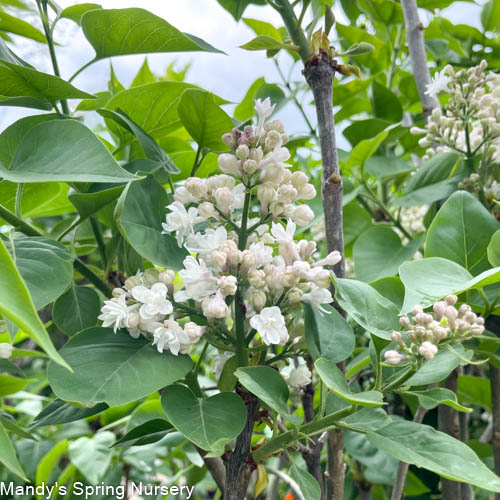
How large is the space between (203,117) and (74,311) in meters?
0.20

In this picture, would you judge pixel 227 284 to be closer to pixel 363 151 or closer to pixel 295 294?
pixel 295 294

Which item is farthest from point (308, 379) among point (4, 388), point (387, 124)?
point (387, 124)

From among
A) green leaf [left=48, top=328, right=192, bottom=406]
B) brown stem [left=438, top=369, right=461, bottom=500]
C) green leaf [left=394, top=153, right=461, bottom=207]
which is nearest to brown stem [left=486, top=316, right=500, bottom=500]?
brown stem [left=438, top=369, right=461, bottom=500]

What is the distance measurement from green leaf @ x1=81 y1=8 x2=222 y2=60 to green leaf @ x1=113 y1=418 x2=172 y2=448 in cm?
31

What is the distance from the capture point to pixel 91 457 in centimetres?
72

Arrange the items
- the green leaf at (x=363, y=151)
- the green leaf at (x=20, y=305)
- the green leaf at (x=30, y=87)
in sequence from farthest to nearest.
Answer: the green leaf at (x=363, y=151) < the green leaf at (x=30, y=87) < the green leaf at (x=20, y=305)

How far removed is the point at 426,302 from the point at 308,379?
111mm

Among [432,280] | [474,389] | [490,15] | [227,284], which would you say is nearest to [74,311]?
[227,284]

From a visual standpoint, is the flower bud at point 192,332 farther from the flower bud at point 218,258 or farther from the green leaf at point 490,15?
the green leaf at point 490,15

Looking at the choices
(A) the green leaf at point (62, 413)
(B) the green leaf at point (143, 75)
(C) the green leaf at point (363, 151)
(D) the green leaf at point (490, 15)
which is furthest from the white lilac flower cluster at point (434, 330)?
(D) the green leaf at point (490, 15)

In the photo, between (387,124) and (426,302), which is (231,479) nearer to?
(426,302)

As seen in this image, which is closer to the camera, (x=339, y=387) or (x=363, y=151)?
(x=339, y=387)

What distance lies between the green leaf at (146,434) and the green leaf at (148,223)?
13cm

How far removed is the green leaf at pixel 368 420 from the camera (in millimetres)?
340
